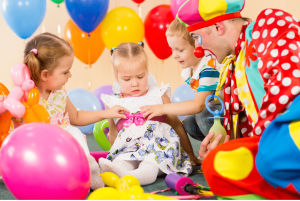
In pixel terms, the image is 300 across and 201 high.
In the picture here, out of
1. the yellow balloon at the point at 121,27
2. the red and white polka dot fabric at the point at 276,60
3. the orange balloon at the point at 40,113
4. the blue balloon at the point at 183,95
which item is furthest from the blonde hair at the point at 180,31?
the blue balloon at the point at 183,95

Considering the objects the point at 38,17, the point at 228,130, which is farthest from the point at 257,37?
the point at 38,17

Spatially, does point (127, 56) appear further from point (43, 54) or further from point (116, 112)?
point (43, 54)

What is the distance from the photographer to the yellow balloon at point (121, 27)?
9.52ft

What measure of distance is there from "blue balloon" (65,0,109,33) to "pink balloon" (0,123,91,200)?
2.12 meters

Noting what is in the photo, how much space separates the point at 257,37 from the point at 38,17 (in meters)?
2.35

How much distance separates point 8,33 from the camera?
393 cm

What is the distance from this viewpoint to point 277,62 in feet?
2.87

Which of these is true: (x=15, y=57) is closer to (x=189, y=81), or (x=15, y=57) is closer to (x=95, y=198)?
(x=189, y=81)

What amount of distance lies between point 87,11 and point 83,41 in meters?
0.49

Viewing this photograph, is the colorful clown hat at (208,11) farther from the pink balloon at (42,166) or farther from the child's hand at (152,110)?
the pink balloon at (42,166)

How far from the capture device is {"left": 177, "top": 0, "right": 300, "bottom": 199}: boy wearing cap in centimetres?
79

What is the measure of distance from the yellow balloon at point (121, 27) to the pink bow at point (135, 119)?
5.04ft

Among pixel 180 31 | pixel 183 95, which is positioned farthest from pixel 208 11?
pixel 183 95

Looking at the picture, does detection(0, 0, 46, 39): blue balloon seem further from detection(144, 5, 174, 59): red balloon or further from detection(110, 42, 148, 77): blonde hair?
detection(110, 42, 148, 77): blonde hair
